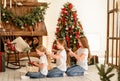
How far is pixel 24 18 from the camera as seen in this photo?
761 cm

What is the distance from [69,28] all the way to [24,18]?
56.7 inches

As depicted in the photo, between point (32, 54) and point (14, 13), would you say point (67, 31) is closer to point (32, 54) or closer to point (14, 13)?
point (32, 54)

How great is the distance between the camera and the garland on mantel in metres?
7.56

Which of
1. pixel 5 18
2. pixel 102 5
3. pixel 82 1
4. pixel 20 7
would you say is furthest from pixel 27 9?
pixel 102 5

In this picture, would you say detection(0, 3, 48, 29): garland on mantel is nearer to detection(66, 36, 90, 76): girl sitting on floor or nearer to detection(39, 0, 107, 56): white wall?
detection(39, 0, 107, 56): white wall

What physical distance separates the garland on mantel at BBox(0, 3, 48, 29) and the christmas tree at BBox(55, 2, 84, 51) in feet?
2.38

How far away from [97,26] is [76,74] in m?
4.19

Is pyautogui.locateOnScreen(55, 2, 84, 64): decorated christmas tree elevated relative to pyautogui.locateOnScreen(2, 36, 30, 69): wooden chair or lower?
elevated

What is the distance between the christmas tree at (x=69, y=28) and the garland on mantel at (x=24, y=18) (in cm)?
72

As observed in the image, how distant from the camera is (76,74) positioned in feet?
18.1

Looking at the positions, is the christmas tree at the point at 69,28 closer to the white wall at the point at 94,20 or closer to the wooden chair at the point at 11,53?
the wooden chair at the point at 11,53

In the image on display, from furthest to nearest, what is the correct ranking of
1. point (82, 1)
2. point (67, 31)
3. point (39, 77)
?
point (82, 1), point (67, 31), point (39, 77)

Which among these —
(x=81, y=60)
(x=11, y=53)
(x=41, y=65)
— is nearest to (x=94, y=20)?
(x=11, y=53)

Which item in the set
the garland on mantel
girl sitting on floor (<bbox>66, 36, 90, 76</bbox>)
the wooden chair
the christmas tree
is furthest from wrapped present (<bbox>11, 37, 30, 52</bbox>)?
girl sitting on floor (<bbox>66, 36, 90, 76</bbox>)
